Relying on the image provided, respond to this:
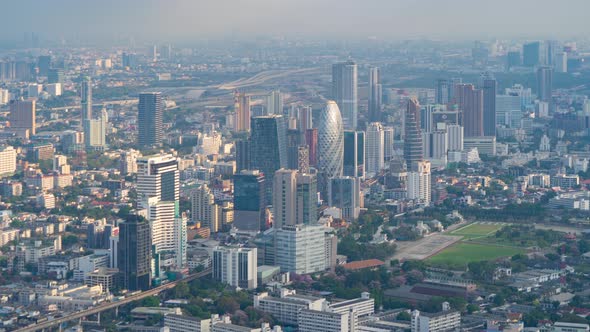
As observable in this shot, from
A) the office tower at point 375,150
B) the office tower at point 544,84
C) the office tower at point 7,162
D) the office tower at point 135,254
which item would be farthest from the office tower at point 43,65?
the office tower at point 135,254

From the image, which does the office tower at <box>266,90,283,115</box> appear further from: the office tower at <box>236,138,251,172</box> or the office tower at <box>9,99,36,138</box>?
the office tower at <box>236,138,251,172</box>

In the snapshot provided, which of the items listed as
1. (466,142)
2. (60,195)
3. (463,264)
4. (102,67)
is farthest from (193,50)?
(463,264)

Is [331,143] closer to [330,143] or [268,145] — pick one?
[330,143]

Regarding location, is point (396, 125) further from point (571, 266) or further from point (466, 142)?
point (571, 266)

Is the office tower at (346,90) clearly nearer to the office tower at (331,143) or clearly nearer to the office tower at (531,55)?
the office tower at (331,143)

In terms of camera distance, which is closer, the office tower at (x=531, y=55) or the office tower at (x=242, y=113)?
the office tower at (x=242, y=113)

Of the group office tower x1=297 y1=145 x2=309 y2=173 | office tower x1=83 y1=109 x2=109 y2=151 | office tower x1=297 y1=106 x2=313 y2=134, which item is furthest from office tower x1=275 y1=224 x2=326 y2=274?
office tower x1=83 y1=109 x2=109 y2=151

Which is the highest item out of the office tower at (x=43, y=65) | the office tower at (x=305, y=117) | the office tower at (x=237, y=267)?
the office tower at (x=43, y=65)
